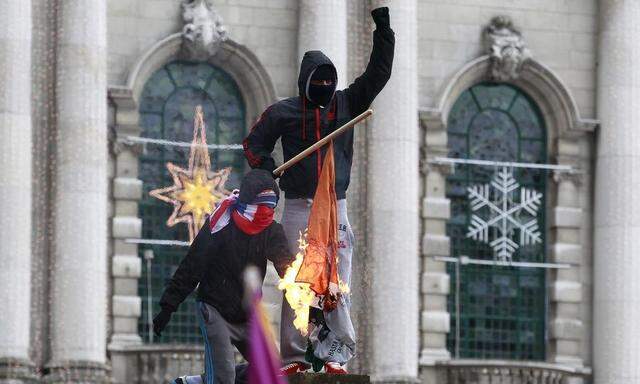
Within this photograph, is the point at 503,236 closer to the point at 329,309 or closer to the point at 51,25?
the point at 51,25

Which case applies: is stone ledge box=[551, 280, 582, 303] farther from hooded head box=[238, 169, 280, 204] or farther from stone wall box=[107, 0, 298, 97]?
hooded head box=[238, 169, 280, 204]

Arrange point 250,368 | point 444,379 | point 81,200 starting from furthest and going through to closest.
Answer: point 444,379
point 81,200
point 250,368

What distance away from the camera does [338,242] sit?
2212 centimetres

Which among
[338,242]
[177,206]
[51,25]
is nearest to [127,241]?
[177,206]

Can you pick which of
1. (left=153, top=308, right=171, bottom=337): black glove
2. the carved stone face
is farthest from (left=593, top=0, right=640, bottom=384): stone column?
(left=153, top=308, right=171, bottom=337): black glove

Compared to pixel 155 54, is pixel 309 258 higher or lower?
lower

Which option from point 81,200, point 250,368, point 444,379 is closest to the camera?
point 250,368

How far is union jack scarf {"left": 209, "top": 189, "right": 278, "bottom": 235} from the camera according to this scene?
21641mm

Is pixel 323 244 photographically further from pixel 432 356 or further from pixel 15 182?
pixel 432 356

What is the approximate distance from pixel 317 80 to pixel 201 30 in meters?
19.6

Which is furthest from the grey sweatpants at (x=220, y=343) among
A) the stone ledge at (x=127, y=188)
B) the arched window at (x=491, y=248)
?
the arched window at (x=491, y=248)

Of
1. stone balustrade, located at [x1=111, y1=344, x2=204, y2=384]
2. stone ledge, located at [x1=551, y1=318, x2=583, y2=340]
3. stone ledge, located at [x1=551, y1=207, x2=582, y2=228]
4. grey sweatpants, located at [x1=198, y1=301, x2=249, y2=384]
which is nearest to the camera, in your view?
grey sweatpants, located at [x1=198, y1=301, x2=249, y2=384]

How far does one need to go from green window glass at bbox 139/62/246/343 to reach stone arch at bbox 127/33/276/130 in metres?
0.16

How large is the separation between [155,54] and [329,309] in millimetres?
19901
